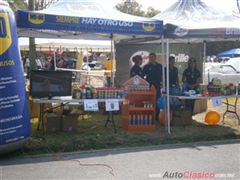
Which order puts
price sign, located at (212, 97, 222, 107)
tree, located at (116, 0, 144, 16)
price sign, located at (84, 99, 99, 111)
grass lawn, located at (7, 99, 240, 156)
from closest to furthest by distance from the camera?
grass lawn, located at (7, 99, 240, 156)
price sign, located at (84, 99, 99, 111)
price sign, located at (212, 97, 222, 107)
tree, located at (116, 0, 144, 16)

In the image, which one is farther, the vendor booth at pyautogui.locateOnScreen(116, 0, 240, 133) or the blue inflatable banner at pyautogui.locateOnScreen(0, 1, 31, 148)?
the vendor booth at pyautogui.locateOnScreen(116, 0, 240, 133)

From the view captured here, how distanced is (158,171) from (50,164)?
1.91 m

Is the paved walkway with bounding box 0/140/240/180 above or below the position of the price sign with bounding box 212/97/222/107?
below

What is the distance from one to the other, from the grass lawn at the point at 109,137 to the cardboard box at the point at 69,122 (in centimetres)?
15

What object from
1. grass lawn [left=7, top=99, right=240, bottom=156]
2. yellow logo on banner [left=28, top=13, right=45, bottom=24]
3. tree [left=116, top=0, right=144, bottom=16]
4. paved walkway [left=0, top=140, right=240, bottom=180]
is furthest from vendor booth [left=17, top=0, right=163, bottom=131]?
tree [left=116, top=0, right=144, bottom=16]

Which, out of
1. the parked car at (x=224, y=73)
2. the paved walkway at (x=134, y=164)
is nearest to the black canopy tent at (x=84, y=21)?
the paved walkway at (x=134, y=164)

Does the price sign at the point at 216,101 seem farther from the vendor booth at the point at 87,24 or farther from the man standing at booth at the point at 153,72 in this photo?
the vendor booth at the point at 87,24

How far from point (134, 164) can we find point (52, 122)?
9.81 ft

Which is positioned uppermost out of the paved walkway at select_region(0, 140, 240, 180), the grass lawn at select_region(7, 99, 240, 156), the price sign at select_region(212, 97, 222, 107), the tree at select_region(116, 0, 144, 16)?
the tree at select_region(116, 0, 144, 16)

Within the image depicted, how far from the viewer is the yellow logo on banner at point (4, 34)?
23.9ft

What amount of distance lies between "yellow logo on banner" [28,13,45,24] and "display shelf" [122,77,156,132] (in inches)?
105

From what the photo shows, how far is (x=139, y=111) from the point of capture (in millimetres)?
10062

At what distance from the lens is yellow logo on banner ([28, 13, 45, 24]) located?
8.41 metres

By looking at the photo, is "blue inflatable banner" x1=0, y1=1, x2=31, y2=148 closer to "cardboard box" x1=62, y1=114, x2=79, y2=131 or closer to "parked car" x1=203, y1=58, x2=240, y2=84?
"cardboard box" x1=62, y1=114, x2=79, y2=131
